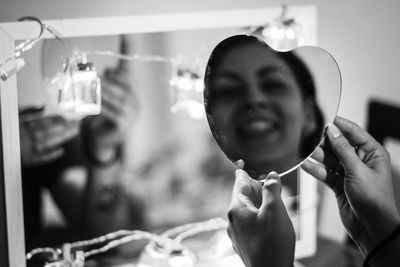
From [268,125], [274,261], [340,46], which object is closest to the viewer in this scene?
[274,261]

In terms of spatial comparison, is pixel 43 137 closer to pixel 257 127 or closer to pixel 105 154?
pixel 105 154

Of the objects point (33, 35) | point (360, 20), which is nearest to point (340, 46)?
point (360, 20)

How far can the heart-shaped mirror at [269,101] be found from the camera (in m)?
1.01

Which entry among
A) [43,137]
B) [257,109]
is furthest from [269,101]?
[43,137]

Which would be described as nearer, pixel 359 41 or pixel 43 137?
pixel 43 137

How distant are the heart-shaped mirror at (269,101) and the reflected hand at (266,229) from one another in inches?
5.2

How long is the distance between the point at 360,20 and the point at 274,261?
2.27ft

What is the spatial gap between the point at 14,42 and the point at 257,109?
15.5 inches

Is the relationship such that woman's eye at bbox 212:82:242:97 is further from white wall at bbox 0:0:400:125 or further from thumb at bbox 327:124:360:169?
white wall at bbox 0:0:400:125

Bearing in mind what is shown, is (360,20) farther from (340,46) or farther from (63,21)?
(63,21)

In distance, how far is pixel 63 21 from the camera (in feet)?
→ 3.68

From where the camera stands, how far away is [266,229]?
881 mm

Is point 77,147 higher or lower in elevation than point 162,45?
lower

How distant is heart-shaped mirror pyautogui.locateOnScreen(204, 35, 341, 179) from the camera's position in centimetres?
101
